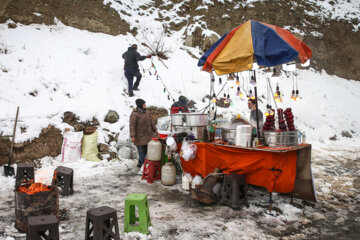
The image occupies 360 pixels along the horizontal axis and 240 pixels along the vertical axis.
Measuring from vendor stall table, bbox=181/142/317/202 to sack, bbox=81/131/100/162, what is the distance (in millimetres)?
3501

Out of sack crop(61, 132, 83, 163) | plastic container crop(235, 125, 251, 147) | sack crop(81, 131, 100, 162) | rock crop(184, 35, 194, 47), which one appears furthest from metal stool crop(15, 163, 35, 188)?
rock crop(184, 35, 194, 47)

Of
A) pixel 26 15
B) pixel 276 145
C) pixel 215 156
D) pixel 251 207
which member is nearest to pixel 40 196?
pixel 215 156

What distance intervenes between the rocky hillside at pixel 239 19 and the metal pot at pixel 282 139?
453 inches

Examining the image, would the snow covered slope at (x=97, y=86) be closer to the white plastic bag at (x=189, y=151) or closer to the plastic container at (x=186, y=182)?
the white plastic bag at (x=189, y=151)

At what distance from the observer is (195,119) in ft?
18.8

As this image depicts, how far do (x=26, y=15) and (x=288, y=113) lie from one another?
41.2 ft

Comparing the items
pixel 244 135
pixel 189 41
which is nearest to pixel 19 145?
pixel 244 135

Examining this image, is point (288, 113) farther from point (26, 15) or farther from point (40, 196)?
point (26, 15)

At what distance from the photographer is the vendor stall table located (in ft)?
14.2

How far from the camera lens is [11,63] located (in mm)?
8586

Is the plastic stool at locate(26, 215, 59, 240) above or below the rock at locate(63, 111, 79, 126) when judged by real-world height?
below

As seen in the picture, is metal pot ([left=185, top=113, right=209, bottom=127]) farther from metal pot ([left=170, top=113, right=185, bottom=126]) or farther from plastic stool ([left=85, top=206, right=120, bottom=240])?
plastic stool ([left=85, top=206, right=120, bottom=240])

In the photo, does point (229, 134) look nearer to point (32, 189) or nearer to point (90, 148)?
point (32, 189)

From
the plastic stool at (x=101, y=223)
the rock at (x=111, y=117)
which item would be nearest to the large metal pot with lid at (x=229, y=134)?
the plastic stool at (x=101, y=223)
